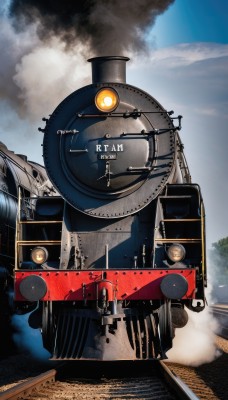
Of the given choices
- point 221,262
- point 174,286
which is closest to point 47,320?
point 174,286

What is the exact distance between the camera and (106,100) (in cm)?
866

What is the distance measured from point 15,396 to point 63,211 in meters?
3.23

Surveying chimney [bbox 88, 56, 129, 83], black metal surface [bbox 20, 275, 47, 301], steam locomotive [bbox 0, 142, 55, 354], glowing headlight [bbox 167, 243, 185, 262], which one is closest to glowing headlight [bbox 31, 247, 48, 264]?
black metal surface [bbox 20, 275, 47, 301]

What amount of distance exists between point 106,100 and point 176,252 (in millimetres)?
2382

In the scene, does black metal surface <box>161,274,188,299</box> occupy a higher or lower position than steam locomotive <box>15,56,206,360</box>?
lower

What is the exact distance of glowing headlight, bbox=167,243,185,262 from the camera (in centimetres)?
801

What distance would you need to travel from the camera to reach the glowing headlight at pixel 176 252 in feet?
26.3

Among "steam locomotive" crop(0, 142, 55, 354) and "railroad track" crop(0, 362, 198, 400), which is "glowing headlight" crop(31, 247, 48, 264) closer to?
"railroad track" crop(0, 362, 198, 400)

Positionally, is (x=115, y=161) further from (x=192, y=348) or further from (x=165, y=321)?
(x=192, y=348)

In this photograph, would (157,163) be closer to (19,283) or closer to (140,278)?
(140,278)

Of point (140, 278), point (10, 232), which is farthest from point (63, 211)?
point (10, 232)

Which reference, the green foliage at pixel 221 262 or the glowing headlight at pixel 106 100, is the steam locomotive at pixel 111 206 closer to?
the glowing headlight at pixel 106 100

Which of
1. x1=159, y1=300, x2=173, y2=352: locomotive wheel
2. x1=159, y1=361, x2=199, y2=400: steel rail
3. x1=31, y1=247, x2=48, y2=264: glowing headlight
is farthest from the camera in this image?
x1=31, y1=247, x2=48, y2=264: glowing headlight

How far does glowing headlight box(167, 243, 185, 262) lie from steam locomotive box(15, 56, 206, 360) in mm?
13
